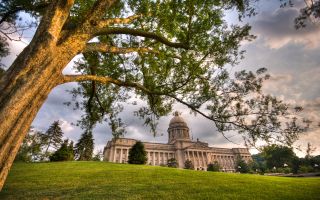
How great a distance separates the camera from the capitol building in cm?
8270

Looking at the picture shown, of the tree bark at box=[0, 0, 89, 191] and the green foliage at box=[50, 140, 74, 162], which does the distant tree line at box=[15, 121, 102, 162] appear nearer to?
the green foliage at box=[50, 140, 74, 162]

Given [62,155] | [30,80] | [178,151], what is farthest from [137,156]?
[178,151]

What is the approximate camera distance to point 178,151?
9006 centimetres

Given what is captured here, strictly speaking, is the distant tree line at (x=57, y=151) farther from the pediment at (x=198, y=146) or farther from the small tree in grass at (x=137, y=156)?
the pediment at (x=198, y=146)

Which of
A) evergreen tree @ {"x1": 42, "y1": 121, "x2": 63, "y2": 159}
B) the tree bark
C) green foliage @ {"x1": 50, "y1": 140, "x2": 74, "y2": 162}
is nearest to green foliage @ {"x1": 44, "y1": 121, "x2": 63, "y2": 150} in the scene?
evergreen tree @ {"x1": 42, "y1": 121, "x2": 63, "y2": 159}

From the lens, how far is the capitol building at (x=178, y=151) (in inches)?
3256

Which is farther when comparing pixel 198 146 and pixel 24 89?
pixel 198 146

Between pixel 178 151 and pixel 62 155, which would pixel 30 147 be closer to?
pixel 62 155

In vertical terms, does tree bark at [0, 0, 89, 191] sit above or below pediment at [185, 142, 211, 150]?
below

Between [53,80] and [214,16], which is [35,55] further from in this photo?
[214,16]

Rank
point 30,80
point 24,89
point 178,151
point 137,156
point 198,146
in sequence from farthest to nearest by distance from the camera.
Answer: point 198,146 < point 178,151 < point 137,156 < point 30,80 < point 24,89

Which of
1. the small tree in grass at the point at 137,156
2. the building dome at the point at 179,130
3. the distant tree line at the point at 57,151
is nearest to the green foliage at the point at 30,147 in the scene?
the distant tree line at the point at 57,151

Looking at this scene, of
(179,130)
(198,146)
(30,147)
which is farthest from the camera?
(179,130)

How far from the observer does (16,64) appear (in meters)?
3.21
